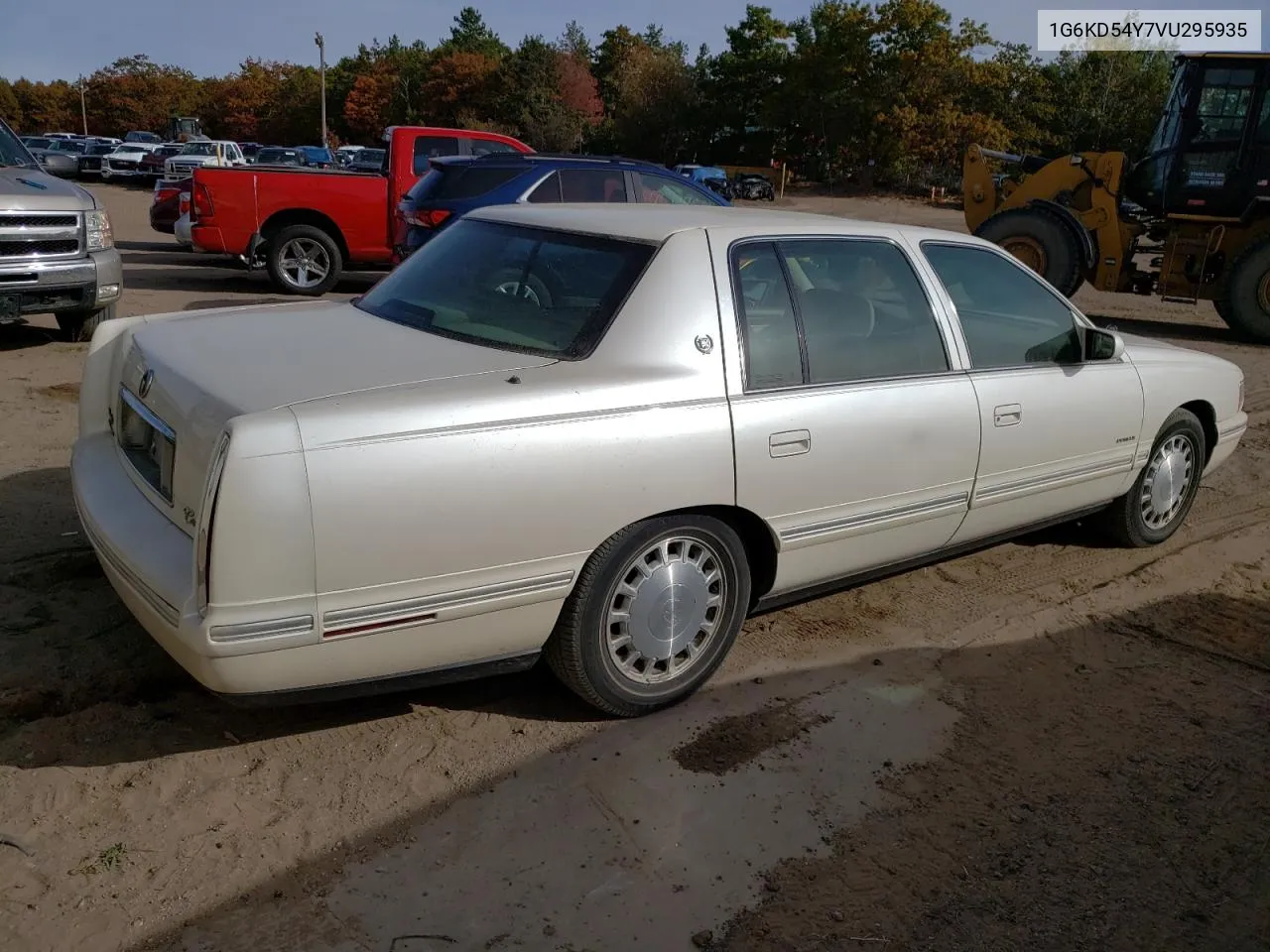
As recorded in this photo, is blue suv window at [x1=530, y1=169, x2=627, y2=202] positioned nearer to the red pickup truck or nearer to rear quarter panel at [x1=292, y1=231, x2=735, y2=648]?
the red pickup truck

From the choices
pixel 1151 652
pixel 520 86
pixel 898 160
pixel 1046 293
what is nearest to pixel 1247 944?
pixel 1151 652

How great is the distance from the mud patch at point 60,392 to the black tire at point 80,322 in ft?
5.29

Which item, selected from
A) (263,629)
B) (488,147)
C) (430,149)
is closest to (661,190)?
(430,149)

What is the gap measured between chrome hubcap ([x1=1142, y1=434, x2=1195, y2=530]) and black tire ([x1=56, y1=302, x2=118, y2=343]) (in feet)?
25.2

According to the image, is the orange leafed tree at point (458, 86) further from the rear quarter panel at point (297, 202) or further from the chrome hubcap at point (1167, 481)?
the chrome hubcap at point (1167, 481)

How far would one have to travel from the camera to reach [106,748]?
3.20m

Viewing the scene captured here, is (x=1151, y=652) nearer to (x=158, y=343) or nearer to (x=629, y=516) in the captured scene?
(x=629, y=516)

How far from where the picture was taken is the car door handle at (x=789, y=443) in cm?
357

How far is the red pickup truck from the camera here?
37.9 feet

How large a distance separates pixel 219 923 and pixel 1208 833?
2.70 metres

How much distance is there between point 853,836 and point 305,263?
1050cm

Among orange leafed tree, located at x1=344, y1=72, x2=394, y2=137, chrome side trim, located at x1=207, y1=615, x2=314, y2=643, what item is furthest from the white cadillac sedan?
orange leafed tree, located at x1=344, y1=72, x2=394, y2=137

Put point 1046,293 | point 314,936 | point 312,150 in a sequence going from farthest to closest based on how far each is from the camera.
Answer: point 312,150, point 1046,293, point 314,936

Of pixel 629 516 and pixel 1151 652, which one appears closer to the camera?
pixel 629 516
